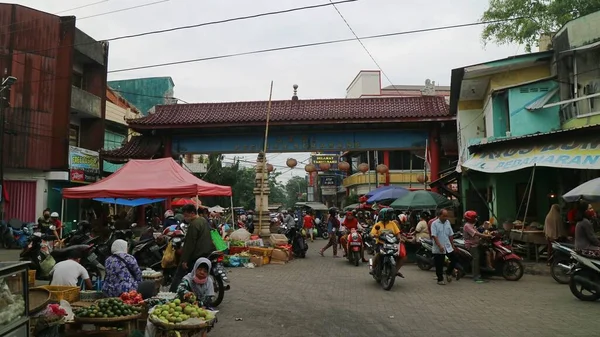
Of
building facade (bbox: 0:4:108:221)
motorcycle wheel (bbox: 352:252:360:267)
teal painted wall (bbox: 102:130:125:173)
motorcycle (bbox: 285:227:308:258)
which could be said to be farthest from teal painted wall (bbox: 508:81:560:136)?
teal painted wall (bbox: 102:130:125:173)

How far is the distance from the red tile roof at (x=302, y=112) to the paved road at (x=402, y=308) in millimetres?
8628

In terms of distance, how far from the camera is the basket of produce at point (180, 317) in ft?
15.7

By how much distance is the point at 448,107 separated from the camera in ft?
62.8

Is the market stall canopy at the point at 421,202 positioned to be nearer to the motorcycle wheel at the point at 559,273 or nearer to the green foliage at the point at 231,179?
the motorcycle wheel at the point at 559,273

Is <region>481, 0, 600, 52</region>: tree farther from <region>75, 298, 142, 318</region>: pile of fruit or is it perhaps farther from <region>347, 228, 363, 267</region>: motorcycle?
<region>75, 298, 142, 318</region>: pile of fruit

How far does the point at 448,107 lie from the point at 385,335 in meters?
14.8

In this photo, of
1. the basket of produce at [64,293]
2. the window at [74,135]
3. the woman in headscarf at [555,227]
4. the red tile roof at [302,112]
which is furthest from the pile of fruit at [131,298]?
the window at [74,135]

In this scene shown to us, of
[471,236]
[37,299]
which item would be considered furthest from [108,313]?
[471,236]

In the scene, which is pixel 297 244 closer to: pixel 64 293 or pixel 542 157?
pixel 542 157

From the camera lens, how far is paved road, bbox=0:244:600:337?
6234 mm

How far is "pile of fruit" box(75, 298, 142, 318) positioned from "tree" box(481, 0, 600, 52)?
20.1 metres

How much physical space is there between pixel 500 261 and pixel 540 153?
106 inches

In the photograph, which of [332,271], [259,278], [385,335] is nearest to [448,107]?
[332,271]

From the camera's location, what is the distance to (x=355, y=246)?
13641 mm
